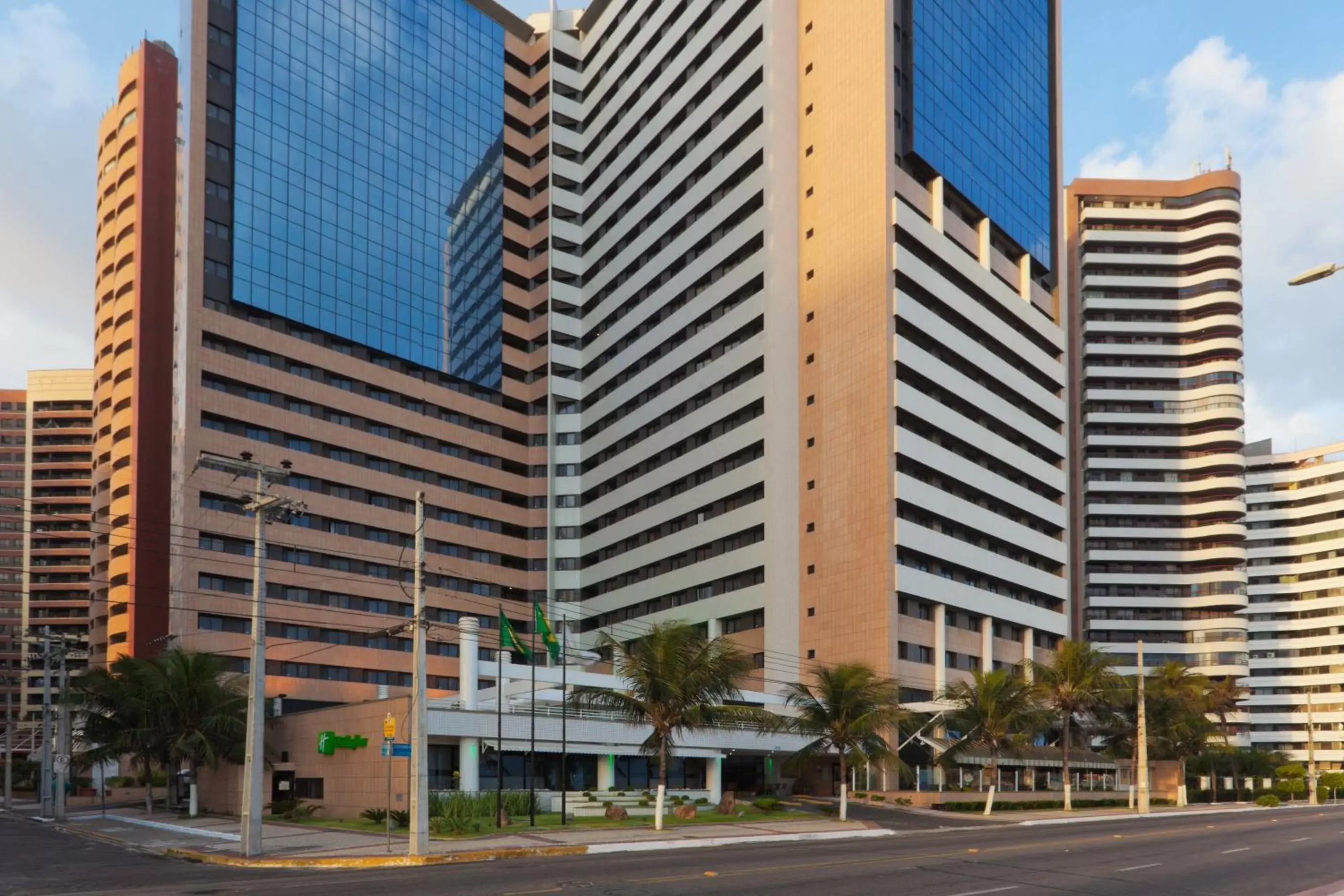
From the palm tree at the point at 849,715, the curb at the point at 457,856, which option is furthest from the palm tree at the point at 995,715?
the curb at the point at 457,856

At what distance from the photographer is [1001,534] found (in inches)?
3757

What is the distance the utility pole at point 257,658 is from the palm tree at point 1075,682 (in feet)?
170

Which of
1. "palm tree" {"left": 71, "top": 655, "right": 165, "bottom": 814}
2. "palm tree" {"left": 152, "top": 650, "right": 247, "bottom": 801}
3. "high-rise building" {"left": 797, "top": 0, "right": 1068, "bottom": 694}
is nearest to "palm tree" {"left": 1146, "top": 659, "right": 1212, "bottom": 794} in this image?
"high-rise building" {"left": 797, "top": 0, "right": 1068, "bottom": 694}

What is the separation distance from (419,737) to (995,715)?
41.0 m

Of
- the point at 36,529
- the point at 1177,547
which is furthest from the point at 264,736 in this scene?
the point at 36,529

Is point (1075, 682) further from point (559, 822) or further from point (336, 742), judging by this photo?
point (336, 742)

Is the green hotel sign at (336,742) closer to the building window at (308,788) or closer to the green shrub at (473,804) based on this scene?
the green shrub at (473,804)

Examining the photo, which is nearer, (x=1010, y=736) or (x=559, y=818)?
(x=559, y=818)

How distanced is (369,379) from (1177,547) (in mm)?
103001

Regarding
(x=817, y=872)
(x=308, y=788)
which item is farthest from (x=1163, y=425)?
(x=817, y=872)

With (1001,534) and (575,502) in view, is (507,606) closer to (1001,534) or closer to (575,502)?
(575,502)

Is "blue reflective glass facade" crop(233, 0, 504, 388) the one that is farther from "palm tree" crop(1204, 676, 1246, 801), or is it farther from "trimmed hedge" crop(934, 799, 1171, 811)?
"palm tree" crop(1204, 676, 1246, 801)

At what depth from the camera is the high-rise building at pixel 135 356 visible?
→ 106m

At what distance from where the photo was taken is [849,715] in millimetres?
58719
